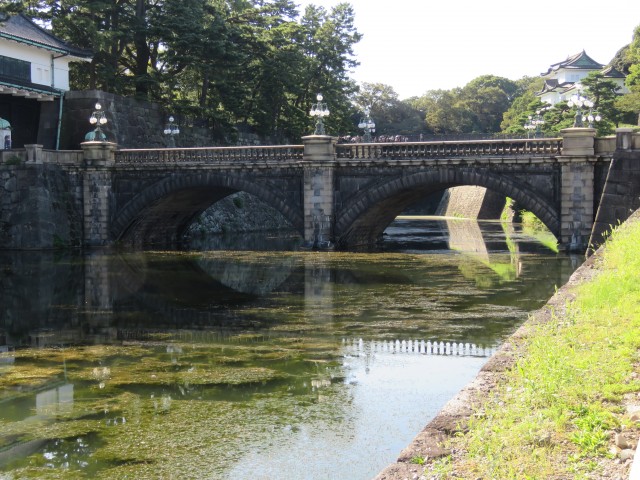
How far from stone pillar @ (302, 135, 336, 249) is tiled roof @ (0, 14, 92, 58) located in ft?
51.5

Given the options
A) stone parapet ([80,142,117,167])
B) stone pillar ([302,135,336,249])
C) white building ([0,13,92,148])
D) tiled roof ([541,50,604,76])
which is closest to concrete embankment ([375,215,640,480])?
stone pillar ([302,135,336,249])

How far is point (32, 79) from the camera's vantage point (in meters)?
42.3

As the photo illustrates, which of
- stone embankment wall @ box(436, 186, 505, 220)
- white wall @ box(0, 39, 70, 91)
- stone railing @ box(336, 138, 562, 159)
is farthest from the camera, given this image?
stone embankment wall @ box(436, 186, 505, 220)

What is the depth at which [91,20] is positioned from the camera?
4534cm

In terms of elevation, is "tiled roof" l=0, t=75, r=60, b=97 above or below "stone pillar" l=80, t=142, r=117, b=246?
above

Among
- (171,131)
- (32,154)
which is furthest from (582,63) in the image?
(32,154)

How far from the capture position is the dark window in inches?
1585

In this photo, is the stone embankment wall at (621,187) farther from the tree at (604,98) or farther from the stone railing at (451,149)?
the tree at (604,98)

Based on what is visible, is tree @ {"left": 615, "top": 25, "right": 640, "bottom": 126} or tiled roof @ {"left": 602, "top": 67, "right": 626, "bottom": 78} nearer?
tree @ {"left": 615, "top": 25, "right": 640, "bottom": 126}

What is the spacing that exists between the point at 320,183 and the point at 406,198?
4586mm

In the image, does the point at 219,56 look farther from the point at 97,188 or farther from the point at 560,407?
the point at 560,407

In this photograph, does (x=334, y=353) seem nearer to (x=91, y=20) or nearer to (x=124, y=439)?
(x=124, y=439)

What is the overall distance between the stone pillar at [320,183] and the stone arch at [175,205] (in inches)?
41.1

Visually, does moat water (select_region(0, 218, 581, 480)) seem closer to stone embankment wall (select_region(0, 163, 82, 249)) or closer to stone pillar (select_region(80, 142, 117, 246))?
stone embankment wall (select_region(0, 163, 82, 249))
